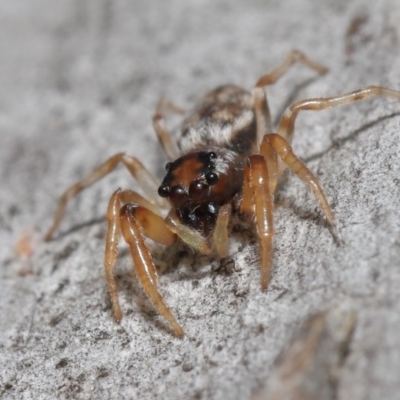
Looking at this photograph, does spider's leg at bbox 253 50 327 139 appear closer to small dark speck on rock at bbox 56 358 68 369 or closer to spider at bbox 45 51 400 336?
spider at bbox 45 51 400 336

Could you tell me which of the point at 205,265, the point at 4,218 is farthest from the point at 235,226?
the point at 4,218

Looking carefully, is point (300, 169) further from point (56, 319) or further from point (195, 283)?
point (56, 319)

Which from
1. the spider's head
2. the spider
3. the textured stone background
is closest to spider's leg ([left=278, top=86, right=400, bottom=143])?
the spider

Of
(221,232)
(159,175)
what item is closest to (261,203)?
(221,232)

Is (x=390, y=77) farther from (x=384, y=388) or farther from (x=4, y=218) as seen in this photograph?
(x=4, y=218)

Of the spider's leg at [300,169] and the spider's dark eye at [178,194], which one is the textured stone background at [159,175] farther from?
the spider's dark eye at [178,194]

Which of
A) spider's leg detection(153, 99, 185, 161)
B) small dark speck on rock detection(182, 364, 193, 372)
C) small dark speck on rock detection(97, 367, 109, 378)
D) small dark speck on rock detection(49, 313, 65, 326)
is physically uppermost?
spider's leg detection(153, 99, 185, 161)

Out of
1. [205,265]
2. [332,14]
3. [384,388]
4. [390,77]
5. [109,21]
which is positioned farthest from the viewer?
[109,21]
